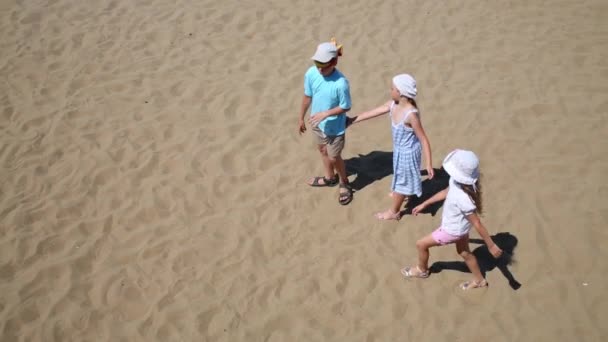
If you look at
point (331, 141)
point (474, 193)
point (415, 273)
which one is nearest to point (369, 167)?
point (331, 141)

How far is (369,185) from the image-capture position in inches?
211

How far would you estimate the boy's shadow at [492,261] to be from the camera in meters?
4.41

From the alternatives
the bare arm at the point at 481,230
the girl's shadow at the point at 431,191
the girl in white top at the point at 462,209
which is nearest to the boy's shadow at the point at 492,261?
the girl in white top at the point at 462,209

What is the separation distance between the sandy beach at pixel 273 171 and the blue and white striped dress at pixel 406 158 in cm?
46

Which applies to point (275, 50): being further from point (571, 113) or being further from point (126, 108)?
point (571, 113)

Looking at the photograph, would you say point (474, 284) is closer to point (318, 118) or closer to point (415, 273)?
point (415, 273)

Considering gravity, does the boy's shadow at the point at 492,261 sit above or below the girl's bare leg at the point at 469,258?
below

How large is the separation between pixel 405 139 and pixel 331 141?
73cm

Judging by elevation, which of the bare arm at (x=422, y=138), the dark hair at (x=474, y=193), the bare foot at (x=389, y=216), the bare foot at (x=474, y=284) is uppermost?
the bare arm at (x=422, y=138)

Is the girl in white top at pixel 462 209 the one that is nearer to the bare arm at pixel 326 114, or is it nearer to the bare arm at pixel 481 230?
the bare arm at pixel 481 230

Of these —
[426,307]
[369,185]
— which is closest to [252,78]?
[369,185]

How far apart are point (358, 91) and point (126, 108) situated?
9.72 ft

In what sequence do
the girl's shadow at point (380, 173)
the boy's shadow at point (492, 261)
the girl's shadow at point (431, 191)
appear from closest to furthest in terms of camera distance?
the boy's shadow at point (492, 261), the girl's shadow at point (431, 191), the girl's shadow at point (380, 173)

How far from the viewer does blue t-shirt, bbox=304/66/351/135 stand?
4.43 m
